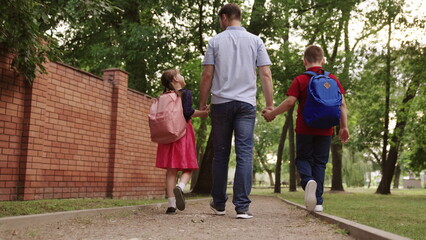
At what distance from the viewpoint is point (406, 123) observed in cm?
2259

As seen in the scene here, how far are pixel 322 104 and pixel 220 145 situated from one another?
1260 mm

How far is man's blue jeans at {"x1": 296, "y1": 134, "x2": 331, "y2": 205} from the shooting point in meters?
5.40

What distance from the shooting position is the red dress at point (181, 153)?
5.94m

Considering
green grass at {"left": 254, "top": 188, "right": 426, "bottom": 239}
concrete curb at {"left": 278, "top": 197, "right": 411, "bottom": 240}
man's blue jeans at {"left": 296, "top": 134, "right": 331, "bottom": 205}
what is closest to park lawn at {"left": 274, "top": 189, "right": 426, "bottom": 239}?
green grass at {"left": 254, "top": 188, "right": 426, "bottom": 239}

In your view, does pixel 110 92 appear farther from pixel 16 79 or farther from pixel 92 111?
pixel 16 79

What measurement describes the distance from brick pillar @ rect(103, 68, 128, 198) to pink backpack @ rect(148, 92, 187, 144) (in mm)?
4399

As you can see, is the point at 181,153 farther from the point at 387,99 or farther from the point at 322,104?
the point at 387,99

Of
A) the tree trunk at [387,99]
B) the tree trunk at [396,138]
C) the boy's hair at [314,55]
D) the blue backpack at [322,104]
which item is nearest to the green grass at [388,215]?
the blue backpack at [322,104]

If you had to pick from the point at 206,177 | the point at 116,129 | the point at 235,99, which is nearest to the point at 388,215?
the point at 235,99

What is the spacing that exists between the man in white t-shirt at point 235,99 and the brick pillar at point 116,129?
16.4 feet

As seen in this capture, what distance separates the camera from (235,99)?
529 centimetres

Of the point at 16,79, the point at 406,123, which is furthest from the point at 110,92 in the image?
the point at 406,123

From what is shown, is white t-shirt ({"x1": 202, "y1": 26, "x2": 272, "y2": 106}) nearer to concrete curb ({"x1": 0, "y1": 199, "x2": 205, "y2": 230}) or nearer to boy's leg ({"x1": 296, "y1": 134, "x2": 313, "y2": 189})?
boy's leg ({"x1": 296, "y1": 134, "x2": 313, "y2": 189})

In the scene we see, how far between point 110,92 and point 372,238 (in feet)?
25.7
